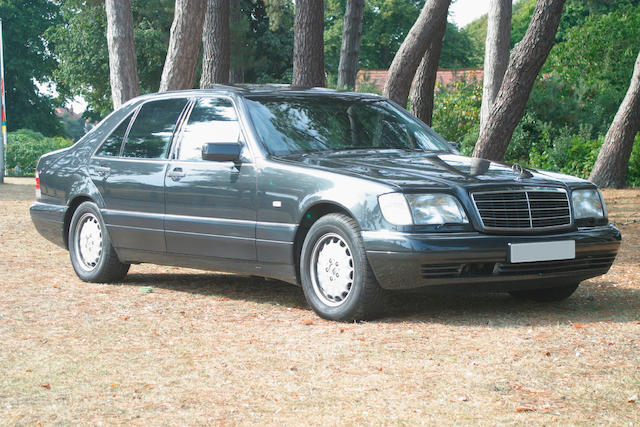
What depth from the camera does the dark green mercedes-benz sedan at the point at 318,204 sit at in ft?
22.5

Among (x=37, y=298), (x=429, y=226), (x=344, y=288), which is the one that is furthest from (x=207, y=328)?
(x=37, y=298)

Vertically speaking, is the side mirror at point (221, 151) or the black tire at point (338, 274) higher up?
the side mirror at point (221, 151)

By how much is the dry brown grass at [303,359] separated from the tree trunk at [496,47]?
467 inches

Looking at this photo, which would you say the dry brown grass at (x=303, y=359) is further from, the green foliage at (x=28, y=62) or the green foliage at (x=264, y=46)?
the green foliage at (x=28, y=62)

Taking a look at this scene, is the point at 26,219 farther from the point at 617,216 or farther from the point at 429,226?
the point at 429,226

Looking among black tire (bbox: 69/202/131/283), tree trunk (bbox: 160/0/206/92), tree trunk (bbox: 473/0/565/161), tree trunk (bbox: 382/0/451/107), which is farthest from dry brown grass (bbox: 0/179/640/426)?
tree trunk (bbox: 382/0/451/107)

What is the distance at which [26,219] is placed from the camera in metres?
17.6

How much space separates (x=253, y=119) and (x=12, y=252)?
553 centimetres

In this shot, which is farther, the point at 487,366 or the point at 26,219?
the point at 26,219

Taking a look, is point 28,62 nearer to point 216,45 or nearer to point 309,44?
point 216,45

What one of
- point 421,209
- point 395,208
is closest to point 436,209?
point 421,209

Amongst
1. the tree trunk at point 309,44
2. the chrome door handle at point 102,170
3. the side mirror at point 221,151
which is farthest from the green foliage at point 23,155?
the side mirror at point 221,151

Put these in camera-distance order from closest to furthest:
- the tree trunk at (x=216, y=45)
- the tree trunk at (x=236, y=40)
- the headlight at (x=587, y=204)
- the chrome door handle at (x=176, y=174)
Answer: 1. the headlight at (x=587, y=204)
2. the chrome door handle at (x=176, y=174)
3. the tree trunk at (x=216, y=45)
4. the tree trunk at (x=236, y=40)

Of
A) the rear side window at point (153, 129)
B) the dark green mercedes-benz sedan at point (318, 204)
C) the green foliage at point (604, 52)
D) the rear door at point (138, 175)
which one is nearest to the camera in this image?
the dark green mercedes-benz sedan at point (318, 204)
